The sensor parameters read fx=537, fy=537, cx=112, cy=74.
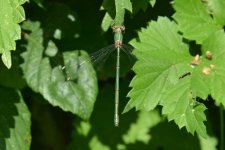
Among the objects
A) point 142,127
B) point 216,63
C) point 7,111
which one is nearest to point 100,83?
point 142,127

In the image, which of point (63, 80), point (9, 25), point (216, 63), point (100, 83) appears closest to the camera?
point (9, 25)

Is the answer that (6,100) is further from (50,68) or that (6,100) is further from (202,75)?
(202,75)

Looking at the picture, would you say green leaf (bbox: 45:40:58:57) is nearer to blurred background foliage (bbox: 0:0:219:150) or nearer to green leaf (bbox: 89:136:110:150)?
blurred background foliage (bbox: 0:0:219:150)

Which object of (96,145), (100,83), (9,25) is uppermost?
(9,25)

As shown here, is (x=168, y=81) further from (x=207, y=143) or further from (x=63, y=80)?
→ (x=207, y=143)

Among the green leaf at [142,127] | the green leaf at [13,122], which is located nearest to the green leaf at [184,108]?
the green leaf at [13,122]

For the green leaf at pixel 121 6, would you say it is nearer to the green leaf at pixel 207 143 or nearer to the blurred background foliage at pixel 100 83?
the blurred background foliage at pixel 100 83
